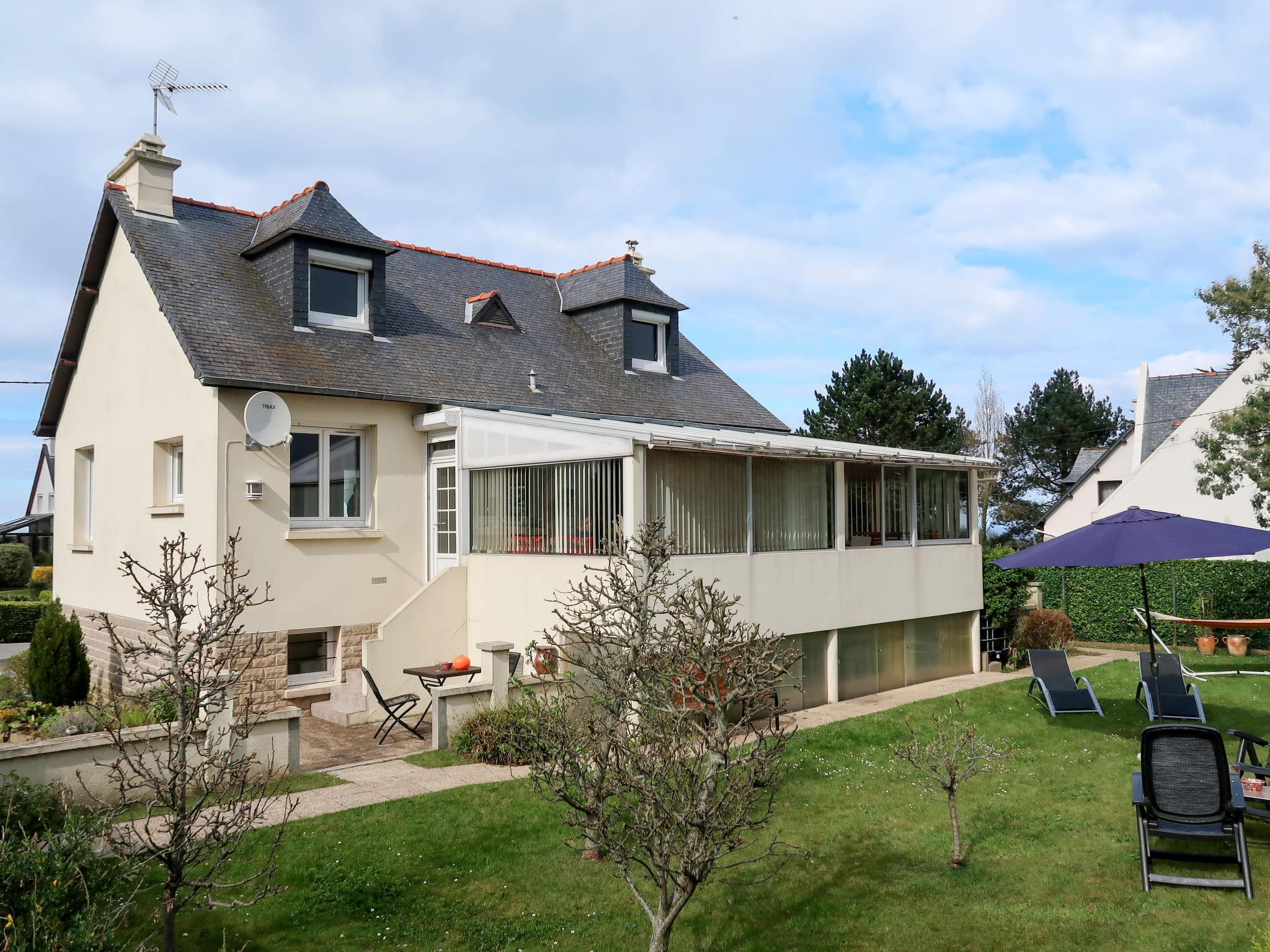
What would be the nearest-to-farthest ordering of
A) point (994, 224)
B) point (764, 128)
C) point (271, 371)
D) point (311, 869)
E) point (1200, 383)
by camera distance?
point (311, 869) < point (764, 128) < point (271, 371) < point (994, 224) < point (1200, 383)

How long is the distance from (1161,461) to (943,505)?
1588 cm

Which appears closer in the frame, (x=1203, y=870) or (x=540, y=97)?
(x=1203, y=870)

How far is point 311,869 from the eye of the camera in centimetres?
716

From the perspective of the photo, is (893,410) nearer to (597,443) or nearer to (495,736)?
(597,443)

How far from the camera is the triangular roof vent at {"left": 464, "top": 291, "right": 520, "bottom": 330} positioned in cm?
1870

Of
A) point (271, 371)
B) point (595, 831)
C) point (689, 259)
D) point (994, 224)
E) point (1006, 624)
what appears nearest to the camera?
point (595, 831)

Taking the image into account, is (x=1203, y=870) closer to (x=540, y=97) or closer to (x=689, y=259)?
(x=540, y=97)

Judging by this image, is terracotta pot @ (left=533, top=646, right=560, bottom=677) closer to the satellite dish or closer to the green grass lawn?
the green grass lawn

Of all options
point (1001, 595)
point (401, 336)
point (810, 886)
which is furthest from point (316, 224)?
point (1001, 595)

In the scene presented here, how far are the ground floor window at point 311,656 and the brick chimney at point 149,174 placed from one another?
8.12 m

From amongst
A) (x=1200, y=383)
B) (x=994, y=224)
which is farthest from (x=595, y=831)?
(x=1200, y=383)

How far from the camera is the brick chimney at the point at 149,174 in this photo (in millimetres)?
15992

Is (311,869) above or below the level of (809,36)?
below

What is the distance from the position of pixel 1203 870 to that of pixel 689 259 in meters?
19.2
